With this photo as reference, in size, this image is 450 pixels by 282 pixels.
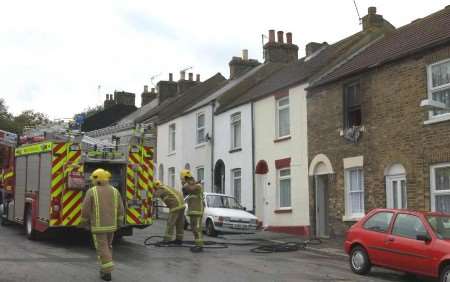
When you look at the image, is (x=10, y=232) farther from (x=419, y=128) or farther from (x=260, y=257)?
(x=419, y=128)

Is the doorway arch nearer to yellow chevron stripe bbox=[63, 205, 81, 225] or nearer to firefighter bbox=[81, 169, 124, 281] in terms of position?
yellow chevron stripe bbox=[63, 205, 81, 225]

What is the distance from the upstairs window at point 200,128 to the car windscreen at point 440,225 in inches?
729

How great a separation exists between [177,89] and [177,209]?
86.7ft

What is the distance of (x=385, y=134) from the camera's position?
17.1 m

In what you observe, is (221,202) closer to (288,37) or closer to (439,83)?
(439,83)

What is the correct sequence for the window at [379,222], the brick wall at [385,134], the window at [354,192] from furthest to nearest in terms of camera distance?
the window at [354,192], the brick wall at [385,134], the window at [379,222]

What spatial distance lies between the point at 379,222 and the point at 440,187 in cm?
425

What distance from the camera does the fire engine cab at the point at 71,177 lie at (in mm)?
13727

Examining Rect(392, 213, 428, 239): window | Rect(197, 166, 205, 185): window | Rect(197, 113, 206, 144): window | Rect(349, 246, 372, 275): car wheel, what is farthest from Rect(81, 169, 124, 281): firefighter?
Rect(197, 113, 206, 144): window

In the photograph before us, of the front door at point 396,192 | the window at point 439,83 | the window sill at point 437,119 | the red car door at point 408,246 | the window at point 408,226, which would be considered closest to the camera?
the red car door at point 408,246

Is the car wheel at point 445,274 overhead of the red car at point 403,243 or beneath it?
beneath

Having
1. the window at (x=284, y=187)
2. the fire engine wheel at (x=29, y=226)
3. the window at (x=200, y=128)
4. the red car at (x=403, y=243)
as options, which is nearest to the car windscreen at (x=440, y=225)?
the red car at (x=403, y=243)

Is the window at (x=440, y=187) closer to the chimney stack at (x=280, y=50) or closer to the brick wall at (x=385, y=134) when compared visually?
the brick wall at (x=385, y=134)

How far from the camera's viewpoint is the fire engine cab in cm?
1373
